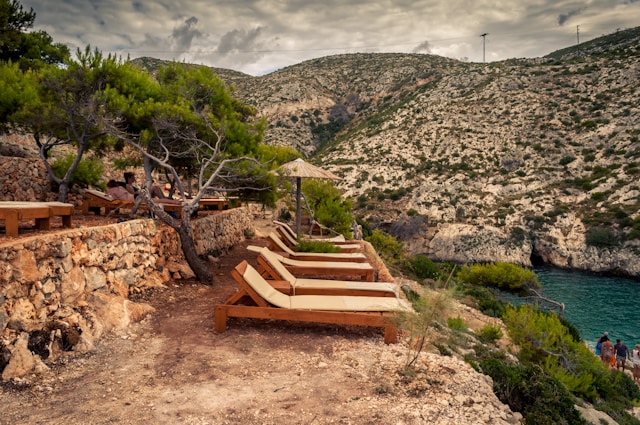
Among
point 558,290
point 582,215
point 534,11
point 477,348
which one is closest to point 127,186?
point 477,348

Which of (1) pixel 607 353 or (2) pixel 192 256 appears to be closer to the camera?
(2) pixel 192 256

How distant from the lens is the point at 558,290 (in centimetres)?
2375

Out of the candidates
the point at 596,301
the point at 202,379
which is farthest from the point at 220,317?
the point at 596,301

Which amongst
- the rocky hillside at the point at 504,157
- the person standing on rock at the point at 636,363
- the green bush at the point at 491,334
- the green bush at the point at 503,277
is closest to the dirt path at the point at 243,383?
the green bush at the point at 491,334

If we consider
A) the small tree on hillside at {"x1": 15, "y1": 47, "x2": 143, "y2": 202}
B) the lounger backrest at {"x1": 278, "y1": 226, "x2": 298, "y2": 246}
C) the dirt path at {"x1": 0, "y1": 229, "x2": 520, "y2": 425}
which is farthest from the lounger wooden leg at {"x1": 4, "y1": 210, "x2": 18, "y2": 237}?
the lounger backrest at {"x1": 278, "y1": 226, "x2": 298, "y2": 246}

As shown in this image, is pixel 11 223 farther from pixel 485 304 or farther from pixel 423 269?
pixel 423 269

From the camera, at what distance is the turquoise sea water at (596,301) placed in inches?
682

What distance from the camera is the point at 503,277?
22094 mm

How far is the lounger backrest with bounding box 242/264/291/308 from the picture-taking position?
15.2ft

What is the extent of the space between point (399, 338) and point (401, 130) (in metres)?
38.0

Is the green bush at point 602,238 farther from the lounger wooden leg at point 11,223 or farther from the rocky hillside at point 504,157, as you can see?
the lounger wooden leg at point 11,223

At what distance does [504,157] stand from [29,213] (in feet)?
120

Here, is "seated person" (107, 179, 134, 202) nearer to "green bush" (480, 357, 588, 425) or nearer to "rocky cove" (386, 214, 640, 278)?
"green bush" (480, 357, 588, 425)

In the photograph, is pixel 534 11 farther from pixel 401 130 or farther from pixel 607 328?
pixel 607 328
